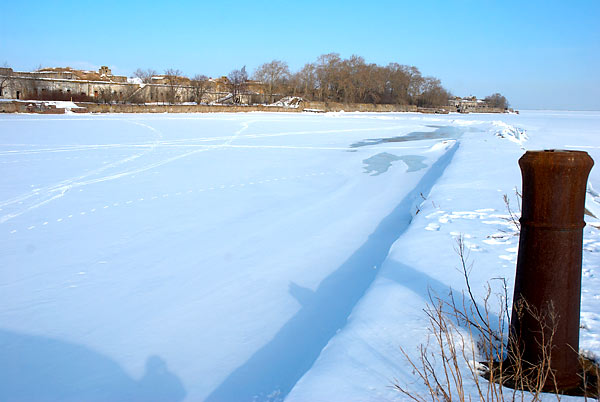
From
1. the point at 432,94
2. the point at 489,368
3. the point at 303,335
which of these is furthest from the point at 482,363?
the point at 432,94

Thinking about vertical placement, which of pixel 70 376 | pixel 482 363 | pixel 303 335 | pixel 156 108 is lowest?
pixel 70 376

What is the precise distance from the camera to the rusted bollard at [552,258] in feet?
7.24

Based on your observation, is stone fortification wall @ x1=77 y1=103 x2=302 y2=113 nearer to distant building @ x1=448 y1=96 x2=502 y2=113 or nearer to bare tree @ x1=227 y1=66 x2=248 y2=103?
bare tree @ x1=227 y1=66 x2=248 y2=103

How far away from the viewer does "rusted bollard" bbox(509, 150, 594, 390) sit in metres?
2.21

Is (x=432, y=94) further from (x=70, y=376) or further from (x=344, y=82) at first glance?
(x=70, y=376)

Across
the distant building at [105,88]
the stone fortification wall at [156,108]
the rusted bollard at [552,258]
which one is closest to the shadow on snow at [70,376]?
the rusted bollard at [552,258]

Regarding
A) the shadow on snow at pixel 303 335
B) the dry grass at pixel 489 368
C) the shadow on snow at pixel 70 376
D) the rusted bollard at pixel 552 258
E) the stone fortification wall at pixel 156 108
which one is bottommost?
the shadow on snow at pixel 70 376

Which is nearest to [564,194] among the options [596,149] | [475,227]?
[475,227]

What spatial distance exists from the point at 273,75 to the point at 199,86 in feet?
73.7

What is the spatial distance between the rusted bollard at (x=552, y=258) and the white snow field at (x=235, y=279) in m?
0.45

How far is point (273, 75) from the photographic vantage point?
322ft

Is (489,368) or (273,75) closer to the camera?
(489,368)

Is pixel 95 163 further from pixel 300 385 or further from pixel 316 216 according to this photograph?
pixel 300 385

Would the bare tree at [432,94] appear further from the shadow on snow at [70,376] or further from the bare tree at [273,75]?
the shadow on snow at [70,376]
